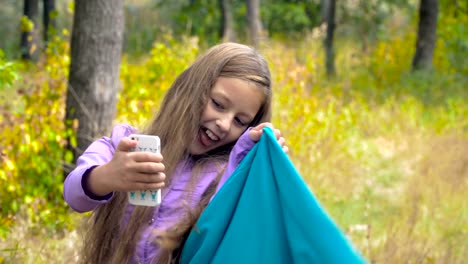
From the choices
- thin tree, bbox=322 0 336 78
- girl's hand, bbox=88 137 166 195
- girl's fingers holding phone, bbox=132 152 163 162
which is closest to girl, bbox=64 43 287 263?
girl's hand, bbox=88 137 166 195

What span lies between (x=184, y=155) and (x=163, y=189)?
0.49ft

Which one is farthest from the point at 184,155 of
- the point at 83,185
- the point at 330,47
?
the point at 330,47

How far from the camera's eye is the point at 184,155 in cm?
236

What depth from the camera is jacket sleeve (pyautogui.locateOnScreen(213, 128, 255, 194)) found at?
2.18 metres

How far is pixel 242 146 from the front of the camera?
7.18 feet

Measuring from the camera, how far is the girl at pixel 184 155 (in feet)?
7.05

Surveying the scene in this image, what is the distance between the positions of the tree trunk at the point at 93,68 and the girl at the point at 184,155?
92.0 inches

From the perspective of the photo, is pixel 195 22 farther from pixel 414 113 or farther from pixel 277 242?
pixel 277 242

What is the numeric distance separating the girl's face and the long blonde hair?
Answer: 27 millimetres

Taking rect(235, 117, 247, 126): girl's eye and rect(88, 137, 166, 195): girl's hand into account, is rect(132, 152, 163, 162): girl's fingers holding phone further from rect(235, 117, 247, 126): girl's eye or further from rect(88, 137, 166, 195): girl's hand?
rect(235, 117, 247, 126): girl's eye

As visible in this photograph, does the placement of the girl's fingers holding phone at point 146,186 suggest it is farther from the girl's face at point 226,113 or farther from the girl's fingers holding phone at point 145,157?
the girl's face at point 226,113

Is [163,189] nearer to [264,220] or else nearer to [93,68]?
[264,220]

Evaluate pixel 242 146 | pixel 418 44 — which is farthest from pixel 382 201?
pixel 418 44

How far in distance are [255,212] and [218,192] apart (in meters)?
0.15
